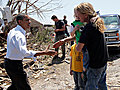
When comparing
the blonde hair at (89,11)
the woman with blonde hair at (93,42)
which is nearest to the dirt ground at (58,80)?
the woman with blonde hair at (93,42)

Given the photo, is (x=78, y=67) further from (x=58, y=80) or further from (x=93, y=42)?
(x=58, y=80)

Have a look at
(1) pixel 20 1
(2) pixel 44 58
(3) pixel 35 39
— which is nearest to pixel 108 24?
(2) pixel 44 58

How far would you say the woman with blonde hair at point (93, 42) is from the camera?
200cm

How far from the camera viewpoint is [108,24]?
28.9ft

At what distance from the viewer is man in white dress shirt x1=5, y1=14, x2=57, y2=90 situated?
257cm

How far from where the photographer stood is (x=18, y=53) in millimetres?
2680

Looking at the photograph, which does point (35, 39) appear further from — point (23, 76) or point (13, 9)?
point (23, 76)

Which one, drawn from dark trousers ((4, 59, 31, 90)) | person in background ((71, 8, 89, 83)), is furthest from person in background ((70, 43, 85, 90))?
dark trousers ((4, 59, 31, 90))

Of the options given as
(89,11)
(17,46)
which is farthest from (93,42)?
(17,46)

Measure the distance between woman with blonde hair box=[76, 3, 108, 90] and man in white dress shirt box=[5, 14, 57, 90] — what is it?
89 cm

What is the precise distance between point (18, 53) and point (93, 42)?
4.58ft

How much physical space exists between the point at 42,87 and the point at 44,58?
3.45 meters

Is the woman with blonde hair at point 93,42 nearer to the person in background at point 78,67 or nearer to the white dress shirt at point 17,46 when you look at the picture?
the person in background at point 78,67

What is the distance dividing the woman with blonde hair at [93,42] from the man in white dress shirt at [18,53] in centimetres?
89
